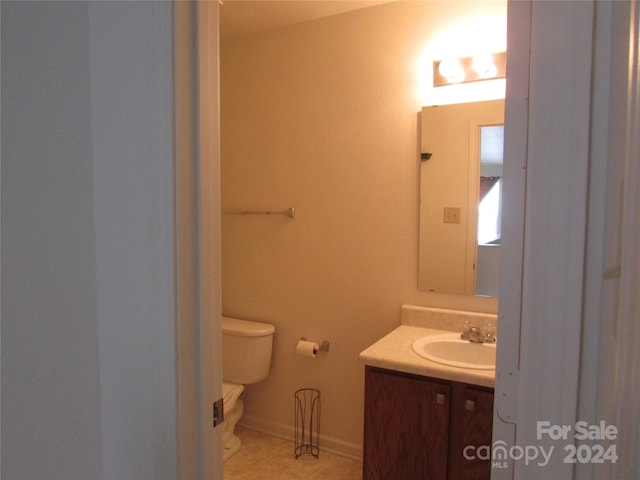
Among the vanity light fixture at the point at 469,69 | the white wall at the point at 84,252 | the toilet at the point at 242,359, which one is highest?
the vanity light fixture at the point at 469,69

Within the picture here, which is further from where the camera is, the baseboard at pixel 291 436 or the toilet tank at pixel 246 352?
the toilet tank at pixel 246 352

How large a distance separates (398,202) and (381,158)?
25 cm

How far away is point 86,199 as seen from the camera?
2.95ft

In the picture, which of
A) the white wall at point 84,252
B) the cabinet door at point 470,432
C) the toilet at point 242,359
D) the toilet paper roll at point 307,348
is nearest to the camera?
the white wall at point 84,252

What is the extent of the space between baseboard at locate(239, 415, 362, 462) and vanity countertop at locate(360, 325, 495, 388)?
823 millimetres

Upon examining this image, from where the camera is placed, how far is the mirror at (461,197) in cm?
192

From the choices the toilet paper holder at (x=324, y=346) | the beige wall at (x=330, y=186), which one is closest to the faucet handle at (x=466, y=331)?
the beige wall at (x=330, y=186)

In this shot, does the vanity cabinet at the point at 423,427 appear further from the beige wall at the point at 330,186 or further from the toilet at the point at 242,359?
the toilet at the point at 242,359

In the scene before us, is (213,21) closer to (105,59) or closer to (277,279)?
(105,59)

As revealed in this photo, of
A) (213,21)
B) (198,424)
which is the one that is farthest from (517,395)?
(213,21)

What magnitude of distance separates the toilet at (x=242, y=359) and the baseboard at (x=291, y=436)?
0.20 meters

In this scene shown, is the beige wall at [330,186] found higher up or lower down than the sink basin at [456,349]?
higher up

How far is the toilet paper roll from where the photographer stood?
230 centimetres

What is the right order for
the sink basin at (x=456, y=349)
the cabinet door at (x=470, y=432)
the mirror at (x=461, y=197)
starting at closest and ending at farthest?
the cabinet door at (x=470, y=432), the sink basin at (x=456, y=349), the mirror at (x=461, y=197)
